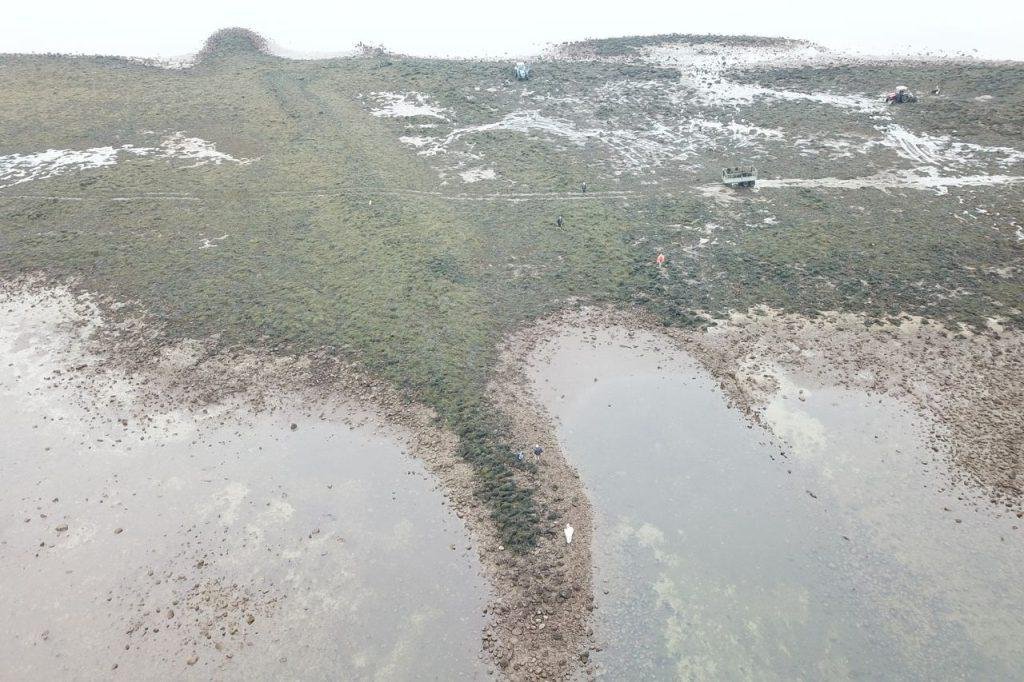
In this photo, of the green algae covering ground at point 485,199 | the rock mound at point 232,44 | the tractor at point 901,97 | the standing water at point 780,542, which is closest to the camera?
the standing water at point 780,542

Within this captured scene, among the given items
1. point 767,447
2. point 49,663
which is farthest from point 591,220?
point 49,663

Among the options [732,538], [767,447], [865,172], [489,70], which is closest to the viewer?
[732,538]

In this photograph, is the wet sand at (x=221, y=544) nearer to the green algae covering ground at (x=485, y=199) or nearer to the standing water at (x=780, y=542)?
the green algae covering ground at (x=485, y=199)

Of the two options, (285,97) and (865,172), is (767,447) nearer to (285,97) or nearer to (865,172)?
(865,172)

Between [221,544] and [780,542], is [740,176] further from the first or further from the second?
[221,544]

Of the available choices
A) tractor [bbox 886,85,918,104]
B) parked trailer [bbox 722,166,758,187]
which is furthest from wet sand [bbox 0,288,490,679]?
tractor [bbox 886,85,918,104]

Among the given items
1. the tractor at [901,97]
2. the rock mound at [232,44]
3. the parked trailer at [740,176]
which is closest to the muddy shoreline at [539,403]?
the parked trailer at [740,176]

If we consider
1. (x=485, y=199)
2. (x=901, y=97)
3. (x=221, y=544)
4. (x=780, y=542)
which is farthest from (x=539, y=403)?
(x=901, y=97)

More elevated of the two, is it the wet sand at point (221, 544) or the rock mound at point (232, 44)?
the rock mound at point (232, 44)
